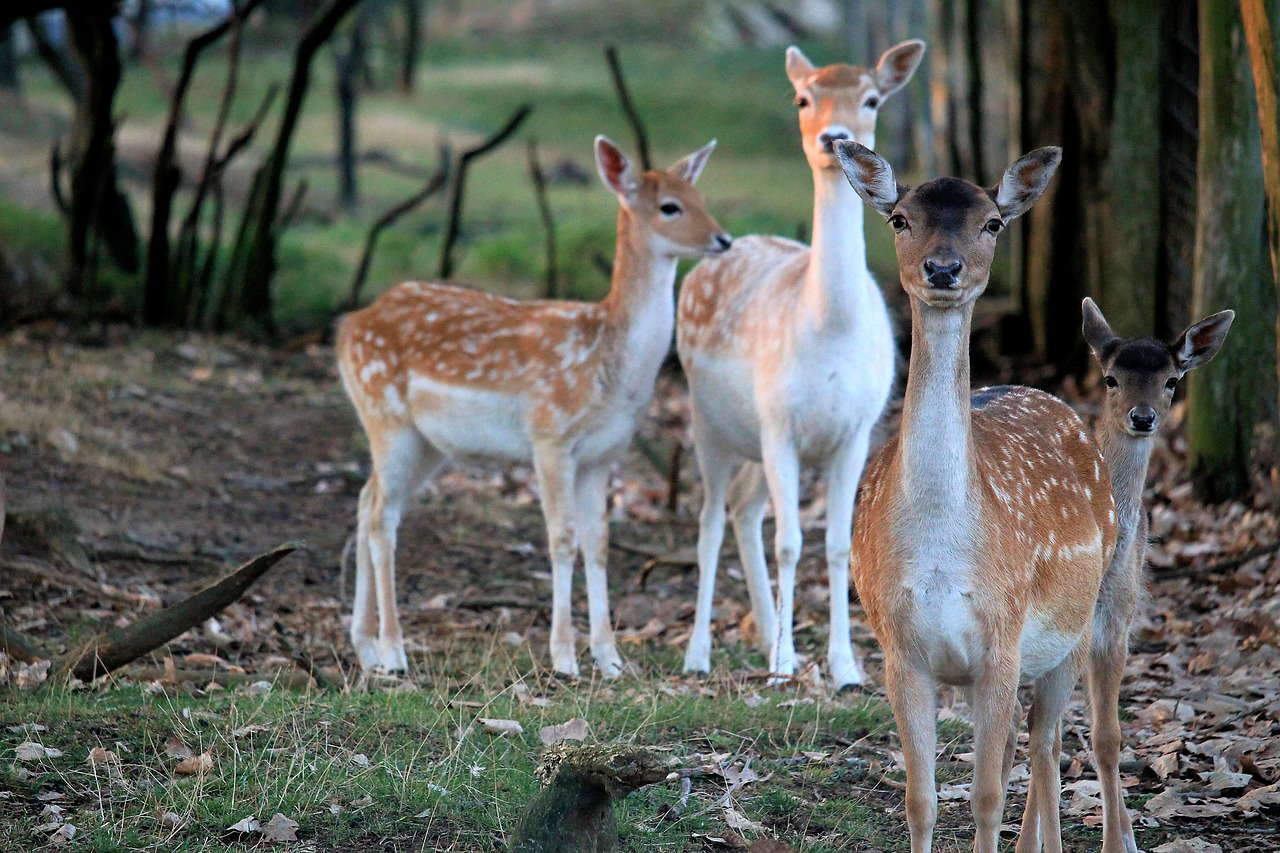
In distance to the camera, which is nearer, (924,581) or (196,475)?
(924,581)

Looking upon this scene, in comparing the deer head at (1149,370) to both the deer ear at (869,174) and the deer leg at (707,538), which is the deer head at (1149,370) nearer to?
the deer ear at (869,174)

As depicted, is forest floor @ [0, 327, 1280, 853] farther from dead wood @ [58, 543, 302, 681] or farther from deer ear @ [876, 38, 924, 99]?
deer ear @ [876, 38, 924, 99]

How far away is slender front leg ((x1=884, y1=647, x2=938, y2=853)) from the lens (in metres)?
4.13

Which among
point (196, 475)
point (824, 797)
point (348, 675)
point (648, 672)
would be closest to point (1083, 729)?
point (824, 797)

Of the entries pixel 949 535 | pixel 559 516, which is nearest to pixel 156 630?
pixel 559 516

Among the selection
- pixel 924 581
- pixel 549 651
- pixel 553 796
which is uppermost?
pixel 924 581

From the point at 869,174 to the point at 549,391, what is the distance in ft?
10.4

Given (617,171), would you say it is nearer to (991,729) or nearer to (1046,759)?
(1046,759)

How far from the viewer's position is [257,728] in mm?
5242

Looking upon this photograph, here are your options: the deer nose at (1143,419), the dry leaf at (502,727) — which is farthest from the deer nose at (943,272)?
the dry leaf at (502,727)

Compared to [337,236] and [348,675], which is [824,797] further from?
[337,236]

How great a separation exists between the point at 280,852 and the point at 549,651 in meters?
2.85

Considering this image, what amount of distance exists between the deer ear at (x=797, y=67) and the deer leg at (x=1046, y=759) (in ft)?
11.7

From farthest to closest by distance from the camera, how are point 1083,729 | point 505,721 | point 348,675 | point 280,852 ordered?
1. point 348,675
2. point 1083,729
3. point 505,721
4. point 280,852
